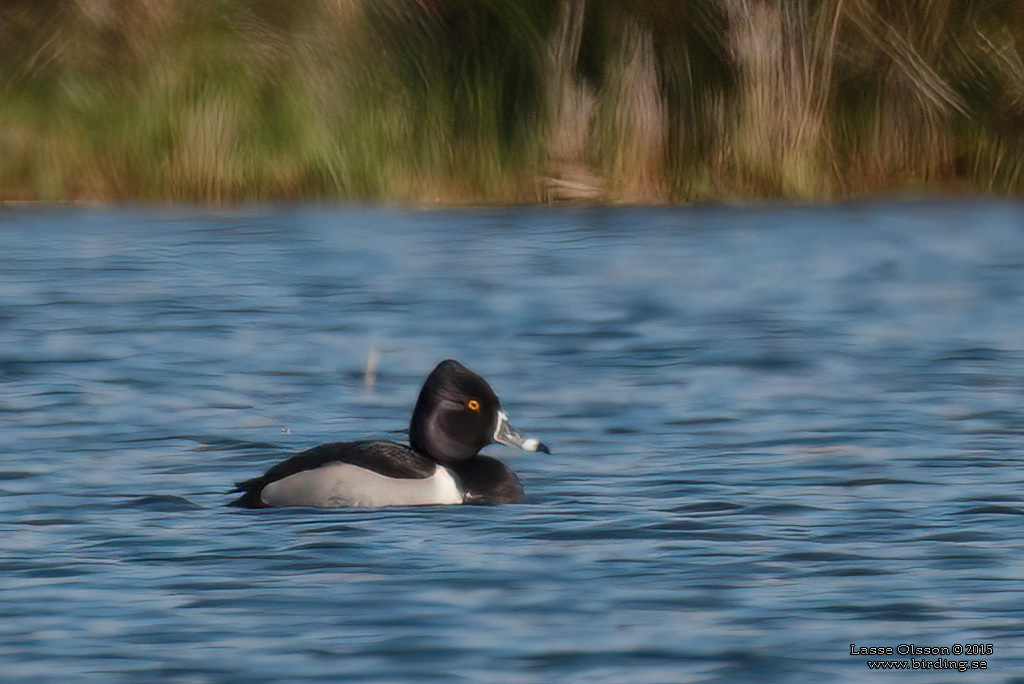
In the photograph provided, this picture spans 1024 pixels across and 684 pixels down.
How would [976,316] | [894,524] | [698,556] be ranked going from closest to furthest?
[698,556]
[894,524]
[976,316]

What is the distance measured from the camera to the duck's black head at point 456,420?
7477mm

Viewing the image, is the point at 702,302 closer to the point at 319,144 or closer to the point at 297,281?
the point at 297,281

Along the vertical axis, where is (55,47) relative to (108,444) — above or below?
above

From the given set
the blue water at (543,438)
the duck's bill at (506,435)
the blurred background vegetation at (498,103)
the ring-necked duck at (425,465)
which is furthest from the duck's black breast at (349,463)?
the blurred background vegetation at (498,103)

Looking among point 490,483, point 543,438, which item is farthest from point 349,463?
point 543,438

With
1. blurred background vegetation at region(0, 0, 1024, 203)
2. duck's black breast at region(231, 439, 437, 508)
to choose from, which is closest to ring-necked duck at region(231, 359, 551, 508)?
duck's black breast at region(231, 439, 437, 508)

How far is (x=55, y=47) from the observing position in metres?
14.2

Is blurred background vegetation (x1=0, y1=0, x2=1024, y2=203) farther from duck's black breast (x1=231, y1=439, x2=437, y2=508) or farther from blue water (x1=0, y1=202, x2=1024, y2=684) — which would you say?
duck's black breast (x1=231, y1=439, x2=437, y2=508)

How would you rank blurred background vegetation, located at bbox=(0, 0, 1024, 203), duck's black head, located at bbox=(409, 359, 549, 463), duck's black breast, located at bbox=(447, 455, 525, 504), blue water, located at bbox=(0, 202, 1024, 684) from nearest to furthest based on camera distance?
blue water, located at bbox=(0, 202, 1024, 684) < duck's black breast, located at bbox=(447, 455, 525, 504) < duck's black head, located at bbox=(409, 359, 549, 463) < blurred background vegetation, located at bbox=(0, 0, 1024, 203)

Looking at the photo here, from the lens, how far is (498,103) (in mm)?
14078

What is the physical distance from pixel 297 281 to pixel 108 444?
181 inches

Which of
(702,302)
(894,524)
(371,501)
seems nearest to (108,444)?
(371,501)

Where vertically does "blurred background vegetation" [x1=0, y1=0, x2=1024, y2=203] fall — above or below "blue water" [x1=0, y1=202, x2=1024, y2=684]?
above

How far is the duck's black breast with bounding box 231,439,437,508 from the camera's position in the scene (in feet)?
22.7
